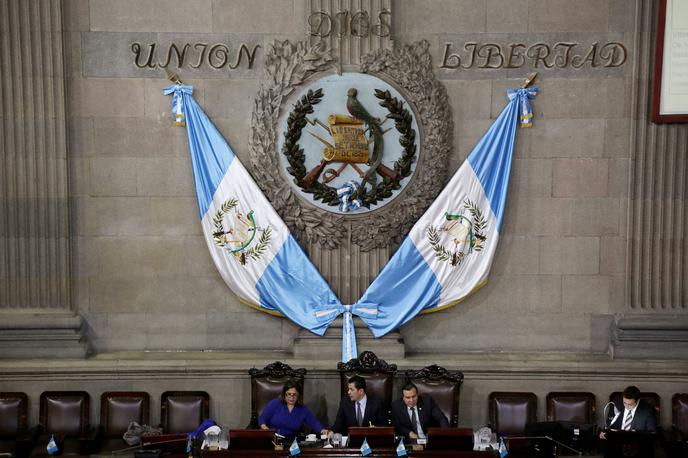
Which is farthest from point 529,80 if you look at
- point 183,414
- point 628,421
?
point 183,414

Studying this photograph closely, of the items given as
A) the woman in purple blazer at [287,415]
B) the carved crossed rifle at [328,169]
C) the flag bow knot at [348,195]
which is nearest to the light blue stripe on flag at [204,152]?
the carved crossed rifle at [328,169]

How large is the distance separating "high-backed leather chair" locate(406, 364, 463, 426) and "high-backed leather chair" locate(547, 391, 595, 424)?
0.94 m

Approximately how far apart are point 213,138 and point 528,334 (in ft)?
12.4

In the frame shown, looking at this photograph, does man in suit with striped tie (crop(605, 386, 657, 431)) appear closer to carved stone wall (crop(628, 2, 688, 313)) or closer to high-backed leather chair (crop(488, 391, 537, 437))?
high-backed leather chair (crop(488, 391, 537, 437))

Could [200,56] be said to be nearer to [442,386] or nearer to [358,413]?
[358,413]

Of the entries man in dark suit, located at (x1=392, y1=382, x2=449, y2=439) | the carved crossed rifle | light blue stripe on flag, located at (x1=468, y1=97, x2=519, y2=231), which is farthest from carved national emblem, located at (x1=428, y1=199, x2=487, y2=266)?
man in dark suit, located at (x1=392, y1=382, x2=449, y2=439)

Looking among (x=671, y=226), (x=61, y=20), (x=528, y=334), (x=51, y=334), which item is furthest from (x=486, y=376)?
(x=61, y=20)

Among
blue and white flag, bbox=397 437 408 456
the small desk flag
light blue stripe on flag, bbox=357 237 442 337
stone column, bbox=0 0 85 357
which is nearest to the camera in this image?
blue and white flag, bbox=397 437 408 456

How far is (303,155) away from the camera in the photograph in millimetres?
8453

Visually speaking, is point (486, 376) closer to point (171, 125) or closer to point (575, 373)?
point (575, 373)

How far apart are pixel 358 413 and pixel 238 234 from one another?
2.17 meters

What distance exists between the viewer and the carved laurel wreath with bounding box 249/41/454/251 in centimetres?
838

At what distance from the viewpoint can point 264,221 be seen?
8547 mm

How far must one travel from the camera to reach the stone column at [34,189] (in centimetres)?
833
